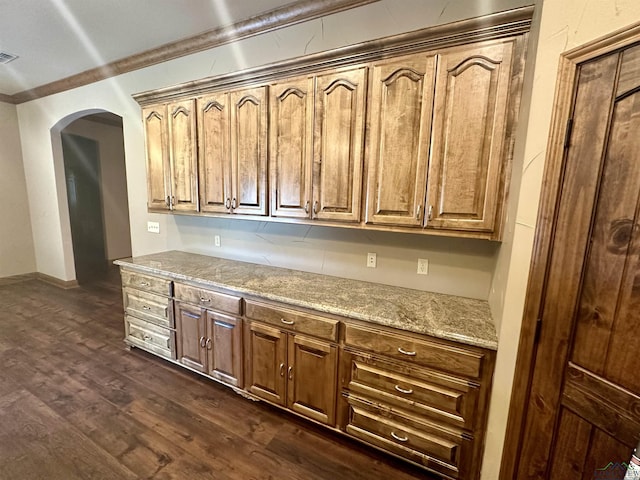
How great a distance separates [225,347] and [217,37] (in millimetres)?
2582

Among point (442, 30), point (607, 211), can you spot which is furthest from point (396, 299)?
point (442, 30)

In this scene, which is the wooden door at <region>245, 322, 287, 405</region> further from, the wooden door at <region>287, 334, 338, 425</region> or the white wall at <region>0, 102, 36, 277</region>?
the white wall at <region>0, 102, 36, 277</region>

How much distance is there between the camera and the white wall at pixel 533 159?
975mm

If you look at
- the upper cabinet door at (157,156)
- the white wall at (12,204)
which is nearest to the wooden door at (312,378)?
the upper cabinet door at (157,156)

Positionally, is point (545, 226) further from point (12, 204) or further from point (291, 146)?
point (12, 204)

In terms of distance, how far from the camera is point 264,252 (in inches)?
104

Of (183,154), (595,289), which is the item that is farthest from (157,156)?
(595,289)

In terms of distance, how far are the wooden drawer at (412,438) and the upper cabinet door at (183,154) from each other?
2.06 m

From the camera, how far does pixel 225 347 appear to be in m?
2.17

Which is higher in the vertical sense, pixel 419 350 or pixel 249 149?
pixel 249 149

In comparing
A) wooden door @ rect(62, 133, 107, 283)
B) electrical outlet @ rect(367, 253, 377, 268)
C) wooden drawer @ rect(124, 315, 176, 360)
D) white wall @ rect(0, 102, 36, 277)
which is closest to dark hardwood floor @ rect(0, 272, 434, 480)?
wooden drawer @ rect(124, 315, 176, 360)

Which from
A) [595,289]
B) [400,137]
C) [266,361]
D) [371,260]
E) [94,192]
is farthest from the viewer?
[94,192]

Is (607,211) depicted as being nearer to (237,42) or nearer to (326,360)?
(326,360)

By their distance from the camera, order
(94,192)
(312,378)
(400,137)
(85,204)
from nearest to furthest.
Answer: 1. (400,137)
2. (312,378)
3. (85,204)
4. (94,192)
